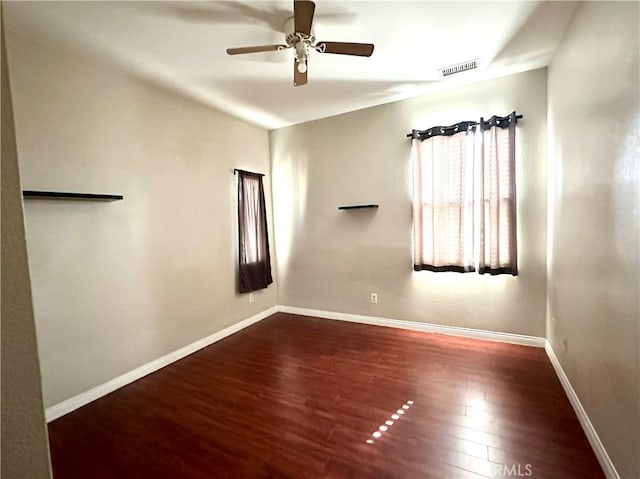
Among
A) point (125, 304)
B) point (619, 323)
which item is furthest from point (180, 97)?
point (619, 323)

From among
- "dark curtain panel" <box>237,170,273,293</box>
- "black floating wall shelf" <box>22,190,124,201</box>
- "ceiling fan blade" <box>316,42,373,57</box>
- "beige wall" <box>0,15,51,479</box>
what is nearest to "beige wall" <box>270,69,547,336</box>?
"dark curtain panel" <box>237,170,273,293</box>

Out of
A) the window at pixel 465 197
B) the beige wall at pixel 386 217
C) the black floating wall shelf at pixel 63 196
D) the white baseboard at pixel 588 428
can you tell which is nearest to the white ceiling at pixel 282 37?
the beige wall at pixel 386 217

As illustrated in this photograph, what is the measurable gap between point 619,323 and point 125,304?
334cm

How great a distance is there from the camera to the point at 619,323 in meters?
1.38

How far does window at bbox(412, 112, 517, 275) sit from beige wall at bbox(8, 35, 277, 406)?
2.35m

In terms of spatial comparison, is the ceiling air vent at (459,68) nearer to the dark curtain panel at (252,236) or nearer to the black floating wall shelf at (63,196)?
the dark curtain panel at (252,236)

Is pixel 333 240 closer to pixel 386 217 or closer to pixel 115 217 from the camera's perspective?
pixel 386 217

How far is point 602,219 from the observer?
5.08 feet

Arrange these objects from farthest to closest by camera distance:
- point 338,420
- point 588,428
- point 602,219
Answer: point 338,420, point 588,428, point 602,219

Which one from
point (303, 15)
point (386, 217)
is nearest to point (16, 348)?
point (303, 15)

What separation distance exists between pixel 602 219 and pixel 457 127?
189 centimetres

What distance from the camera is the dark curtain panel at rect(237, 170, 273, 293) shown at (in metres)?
3.78

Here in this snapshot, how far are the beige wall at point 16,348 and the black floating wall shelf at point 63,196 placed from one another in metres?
2.04

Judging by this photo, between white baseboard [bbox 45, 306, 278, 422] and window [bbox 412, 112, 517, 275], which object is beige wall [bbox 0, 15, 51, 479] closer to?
white baseboard [bbox 45, 306, 278, 422]
